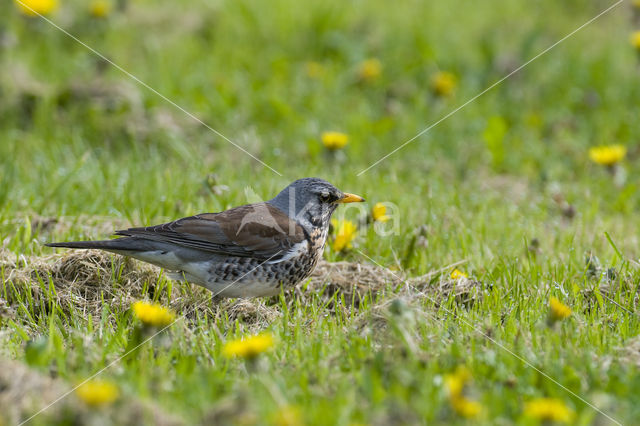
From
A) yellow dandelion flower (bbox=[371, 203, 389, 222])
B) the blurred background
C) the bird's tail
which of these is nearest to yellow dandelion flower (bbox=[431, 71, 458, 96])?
the blurred background

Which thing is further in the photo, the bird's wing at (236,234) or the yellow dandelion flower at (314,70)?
the yellow dandelion flower at (314,70)

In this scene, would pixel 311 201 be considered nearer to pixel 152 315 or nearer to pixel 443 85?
pixel 152 315

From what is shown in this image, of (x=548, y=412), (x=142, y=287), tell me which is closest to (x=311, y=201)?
(x=142, y=287)

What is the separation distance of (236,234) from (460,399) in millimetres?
2075

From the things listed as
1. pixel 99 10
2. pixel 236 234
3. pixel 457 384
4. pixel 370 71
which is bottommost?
pixel 457 384

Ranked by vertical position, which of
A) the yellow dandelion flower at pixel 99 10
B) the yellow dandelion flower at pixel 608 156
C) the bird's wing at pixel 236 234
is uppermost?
the yellow dandelion flower at pixel 99 10

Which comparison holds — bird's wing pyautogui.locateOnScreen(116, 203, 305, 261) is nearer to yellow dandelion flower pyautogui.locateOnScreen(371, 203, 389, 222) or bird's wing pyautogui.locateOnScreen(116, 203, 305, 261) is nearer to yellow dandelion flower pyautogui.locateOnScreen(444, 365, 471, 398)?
yellow dandelion flower pyautogui.locateOnScreen(371, 203, 389, 222)

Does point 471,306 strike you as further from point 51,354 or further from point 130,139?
point 130,139

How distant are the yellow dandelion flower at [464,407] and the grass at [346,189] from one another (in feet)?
0.35

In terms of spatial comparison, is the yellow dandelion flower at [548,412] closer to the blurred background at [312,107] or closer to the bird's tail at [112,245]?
the bird's tail at [112,245]

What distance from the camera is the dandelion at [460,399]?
112 inches

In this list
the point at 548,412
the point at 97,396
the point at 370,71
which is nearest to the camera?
the point at 97,396

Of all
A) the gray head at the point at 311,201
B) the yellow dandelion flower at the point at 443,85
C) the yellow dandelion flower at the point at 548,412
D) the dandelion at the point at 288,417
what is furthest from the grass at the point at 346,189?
the gray head at the point at 311,201

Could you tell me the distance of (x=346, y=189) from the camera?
6293 millimetres
